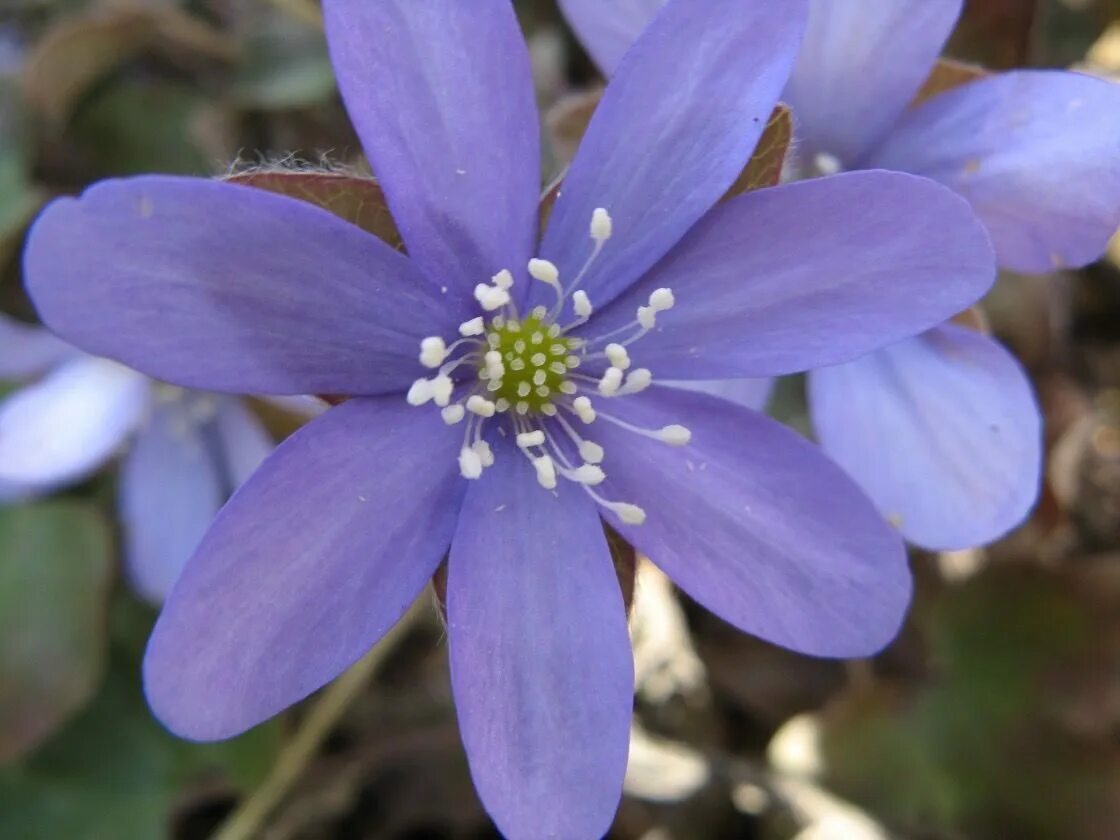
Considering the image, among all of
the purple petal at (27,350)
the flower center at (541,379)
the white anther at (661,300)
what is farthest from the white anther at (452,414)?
the purple petal at (27,350)

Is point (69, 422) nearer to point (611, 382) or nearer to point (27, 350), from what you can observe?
point (27, 350)

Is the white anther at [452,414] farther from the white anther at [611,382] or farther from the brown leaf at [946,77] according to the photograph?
the brown leaf at [946,77]

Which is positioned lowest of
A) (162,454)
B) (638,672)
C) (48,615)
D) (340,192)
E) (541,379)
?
(638,672)

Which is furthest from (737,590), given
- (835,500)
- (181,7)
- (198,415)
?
(181,7)

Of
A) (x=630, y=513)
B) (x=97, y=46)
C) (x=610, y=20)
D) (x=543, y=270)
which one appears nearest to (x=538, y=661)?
(x=630, y=513)

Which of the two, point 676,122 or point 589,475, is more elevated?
point 676,122

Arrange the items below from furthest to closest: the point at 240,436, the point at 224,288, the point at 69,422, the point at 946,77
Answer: the point at 240,436 < the point at 69,422 < the point at 946,77 < the point at 224,288
